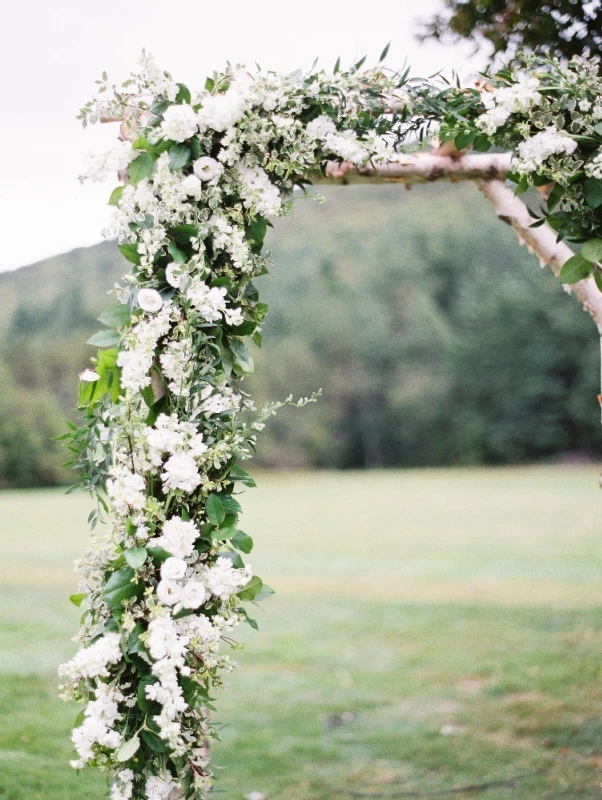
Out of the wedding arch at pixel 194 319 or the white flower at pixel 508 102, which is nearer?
the wedding arch at pixel 194 319

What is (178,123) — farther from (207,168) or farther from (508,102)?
(508,102)

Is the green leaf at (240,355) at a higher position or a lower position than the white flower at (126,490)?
higher

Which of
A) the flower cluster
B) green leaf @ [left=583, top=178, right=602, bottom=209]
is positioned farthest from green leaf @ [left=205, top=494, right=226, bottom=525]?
green leaf @ [left=583, top=178, right=602, bottom=209]

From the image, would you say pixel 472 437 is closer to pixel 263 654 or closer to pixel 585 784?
pixel 263 654

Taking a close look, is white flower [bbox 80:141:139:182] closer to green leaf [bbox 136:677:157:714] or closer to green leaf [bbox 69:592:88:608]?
green leaf [bbox 69:592:88:608]

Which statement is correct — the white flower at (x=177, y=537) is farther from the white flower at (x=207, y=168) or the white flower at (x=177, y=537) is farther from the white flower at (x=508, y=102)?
the white flower at (x=508, y=102)

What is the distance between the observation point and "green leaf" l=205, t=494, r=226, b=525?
7.77ft

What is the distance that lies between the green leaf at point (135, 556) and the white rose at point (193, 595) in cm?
15

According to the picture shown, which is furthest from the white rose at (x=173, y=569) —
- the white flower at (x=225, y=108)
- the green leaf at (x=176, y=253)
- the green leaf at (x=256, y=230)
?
the white flower at (x=225, y=108)

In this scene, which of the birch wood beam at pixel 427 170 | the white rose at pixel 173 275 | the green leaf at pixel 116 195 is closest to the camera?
the white rose at pixel 173 275

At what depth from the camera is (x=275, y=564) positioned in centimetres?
1295

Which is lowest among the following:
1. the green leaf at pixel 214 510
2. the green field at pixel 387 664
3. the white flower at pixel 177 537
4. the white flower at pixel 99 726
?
the green field at pixel 387 664

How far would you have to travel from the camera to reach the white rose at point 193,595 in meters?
2.27

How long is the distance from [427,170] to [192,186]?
1.21 metres
